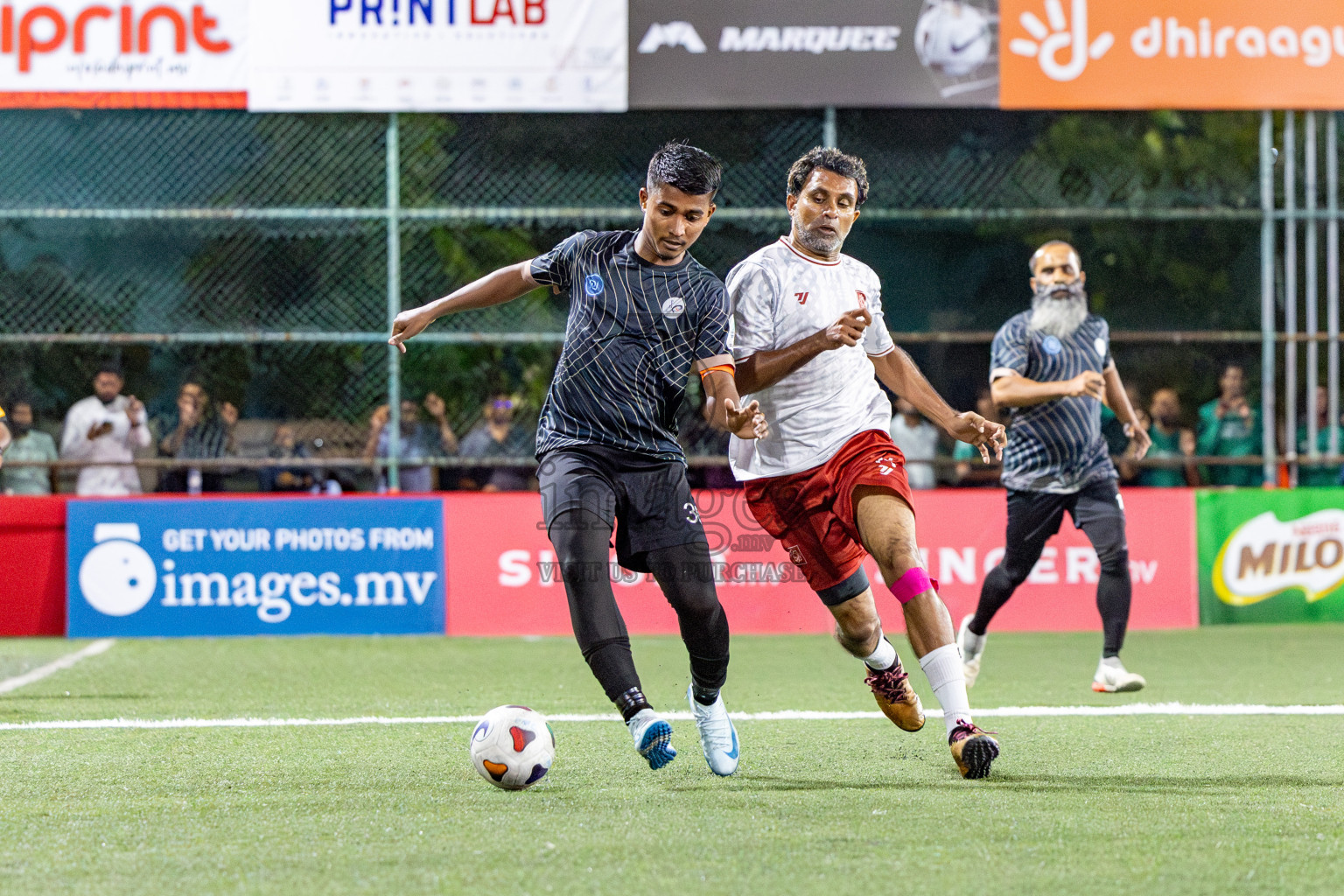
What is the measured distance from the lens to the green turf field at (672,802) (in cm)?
370

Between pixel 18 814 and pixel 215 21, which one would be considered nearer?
pixel 18 814

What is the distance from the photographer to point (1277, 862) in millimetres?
3801

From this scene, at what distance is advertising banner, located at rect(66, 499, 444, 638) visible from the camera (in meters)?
11.2

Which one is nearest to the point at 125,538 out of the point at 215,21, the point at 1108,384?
the point at 215,21


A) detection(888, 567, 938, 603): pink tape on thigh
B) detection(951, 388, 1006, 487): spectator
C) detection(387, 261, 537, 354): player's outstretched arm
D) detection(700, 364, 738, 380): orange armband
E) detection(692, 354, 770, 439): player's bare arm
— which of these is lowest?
detection(888, 567, 938, 603): pink tape on thigh

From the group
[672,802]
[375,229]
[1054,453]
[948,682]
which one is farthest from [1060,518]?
[375,229]

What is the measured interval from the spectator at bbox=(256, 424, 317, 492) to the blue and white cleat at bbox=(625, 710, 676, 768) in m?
7.45

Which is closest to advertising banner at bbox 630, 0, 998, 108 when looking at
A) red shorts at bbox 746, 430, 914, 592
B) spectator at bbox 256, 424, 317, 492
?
spectator at bbox 256, 424, 317, 492

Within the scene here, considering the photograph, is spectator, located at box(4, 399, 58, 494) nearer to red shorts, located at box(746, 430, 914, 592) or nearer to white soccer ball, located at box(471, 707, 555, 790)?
red shorts, located at box(746, 430, 914, 592)

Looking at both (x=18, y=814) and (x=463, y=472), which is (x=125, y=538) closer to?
(x=463, y=472)

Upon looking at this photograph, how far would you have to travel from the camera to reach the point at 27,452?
11836mm

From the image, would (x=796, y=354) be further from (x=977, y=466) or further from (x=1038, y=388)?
(x=977, y=466)

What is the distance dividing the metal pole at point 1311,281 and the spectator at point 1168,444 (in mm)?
787

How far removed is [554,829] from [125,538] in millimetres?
7835
